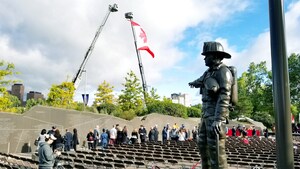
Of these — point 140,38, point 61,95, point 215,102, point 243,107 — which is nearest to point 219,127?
point 215,102

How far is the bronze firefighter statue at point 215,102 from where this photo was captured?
4926 millimetres

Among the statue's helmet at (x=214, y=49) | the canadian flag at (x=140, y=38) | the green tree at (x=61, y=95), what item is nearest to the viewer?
the statue's helmet at (x=214, y=49)

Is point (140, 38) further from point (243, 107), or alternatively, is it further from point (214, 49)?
point (243, 107)

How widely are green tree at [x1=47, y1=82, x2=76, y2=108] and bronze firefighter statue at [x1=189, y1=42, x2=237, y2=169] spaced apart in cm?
4043

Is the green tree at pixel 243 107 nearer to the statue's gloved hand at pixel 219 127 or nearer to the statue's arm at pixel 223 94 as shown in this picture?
the statue's arm at pixel 223 94

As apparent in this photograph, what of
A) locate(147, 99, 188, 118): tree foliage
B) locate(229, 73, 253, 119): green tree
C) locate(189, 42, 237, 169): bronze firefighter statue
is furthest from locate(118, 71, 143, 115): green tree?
locate(189, 42, 237, 169): bronze firefighter statue

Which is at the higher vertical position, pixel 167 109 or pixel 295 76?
pixel 295 76

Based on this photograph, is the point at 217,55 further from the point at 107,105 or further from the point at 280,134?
the point at 107,105

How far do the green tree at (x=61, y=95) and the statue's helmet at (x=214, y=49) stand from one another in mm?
40507

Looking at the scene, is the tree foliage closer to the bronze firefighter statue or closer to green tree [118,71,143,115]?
green tree [118,71,143,115]

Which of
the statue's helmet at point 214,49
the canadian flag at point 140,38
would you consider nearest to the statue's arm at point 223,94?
the statue's helmet at point 214,49

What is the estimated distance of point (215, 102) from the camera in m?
5.21

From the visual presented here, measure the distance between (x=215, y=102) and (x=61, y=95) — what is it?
136ft

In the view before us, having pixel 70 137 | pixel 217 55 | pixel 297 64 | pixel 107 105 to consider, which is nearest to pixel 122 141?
pixel 70 137
